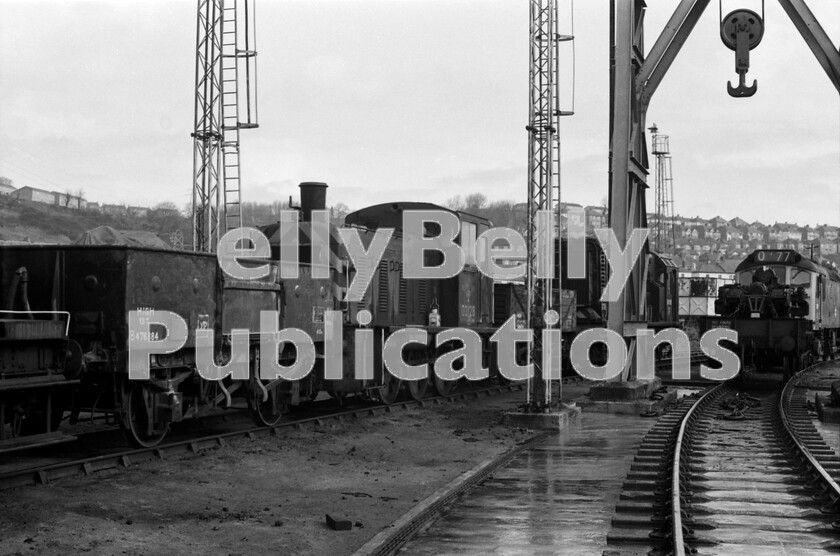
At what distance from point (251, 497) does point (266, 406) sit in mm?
5058

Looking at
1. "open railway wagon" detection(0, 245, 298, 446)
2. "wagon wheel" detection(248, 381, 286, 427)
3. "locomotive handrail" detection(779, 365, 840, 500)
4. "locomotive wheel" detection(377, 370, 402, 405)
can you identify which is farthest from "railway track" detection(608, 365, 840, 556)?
"open railway wagon" detection(0, 245, 298, 446)

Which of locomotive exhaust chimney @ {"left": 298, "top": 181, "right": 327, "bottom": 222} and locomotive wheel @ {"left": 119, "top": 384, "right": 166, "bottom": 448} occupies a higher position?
locomotive exhaust chimney @ {"left": 298, "top": 181, "right": 327, "bottom": 222}

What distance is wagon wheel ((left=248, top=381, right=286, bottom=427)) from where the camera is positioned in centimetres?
1408

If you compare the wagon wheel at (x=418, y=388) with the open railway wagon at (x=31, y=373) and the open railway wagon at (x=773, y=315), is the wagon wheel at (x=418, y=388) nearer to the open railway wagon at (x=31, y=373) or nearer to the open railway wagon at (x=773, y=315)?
the open railway wagon at (x=31, y=373)

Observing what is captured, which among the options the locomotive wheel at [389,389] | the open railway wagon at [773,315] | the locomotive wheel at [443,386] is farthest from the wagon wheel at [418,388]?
the open railway wagon at [773,315]

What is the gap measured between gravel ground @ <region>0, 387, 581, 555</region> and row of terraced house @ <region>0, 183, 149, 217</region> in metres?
57.4

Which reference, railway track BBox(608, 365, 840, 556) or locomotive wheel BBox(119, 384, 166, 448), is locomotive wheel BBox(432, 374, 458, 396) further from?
locomotive wheel BBox(119, 384, 166, 448)

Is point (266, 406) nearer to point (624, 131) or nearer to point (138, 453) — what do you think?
point (138, 453)

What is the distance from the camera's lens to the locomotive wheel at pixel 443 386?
2064 centimetres

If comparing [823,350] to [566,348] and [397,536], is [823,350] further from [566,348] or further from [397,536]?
[397,536]

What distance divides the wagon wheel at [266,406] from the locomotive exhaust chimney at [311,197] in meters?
3.71

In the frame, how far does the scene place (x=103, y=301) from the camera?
11.2 meters

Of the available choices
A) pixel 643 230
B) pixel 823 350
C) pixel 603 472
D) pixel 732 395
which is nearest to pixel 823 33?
pixel 643 230

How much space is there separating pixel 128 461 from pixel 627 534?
599cm
